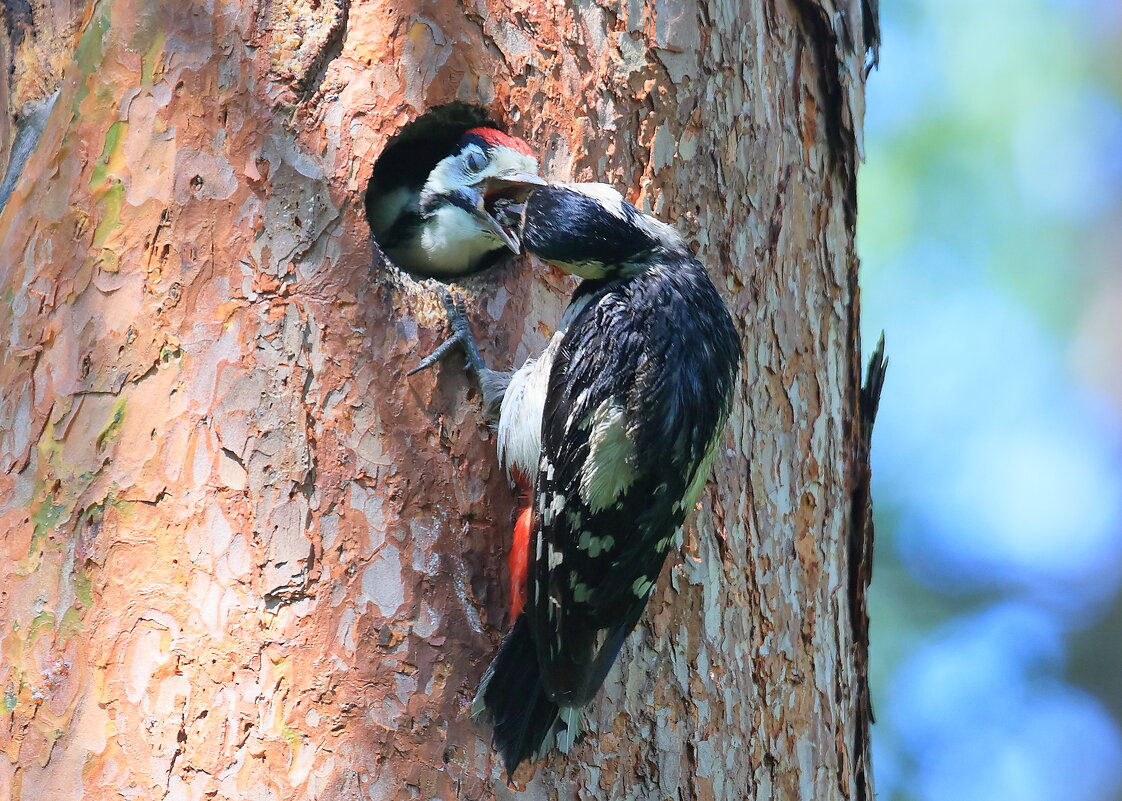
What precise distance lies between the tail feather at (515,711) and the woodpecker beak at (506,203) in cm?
99

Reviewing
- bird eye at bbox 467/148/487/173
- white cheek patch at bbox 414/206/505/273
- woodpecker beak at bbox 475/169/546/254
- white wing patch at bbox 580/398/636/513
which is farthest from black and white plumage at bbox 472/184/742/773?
white cheek patch at bbox 414/206/505/273

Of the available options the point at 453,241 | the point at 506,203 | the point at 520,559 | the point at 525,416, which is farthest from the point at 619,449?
the point at 453,241

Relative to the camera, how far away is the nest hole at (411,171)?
2588 millimetres

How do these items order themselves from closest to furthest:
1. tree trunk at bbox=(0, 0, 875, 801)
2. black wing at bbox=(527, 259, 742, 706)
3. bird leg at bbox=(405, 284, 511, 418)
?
tree trunk at bbox=(0, 0, 875, 801) → black wing at bbox=(527, 259, 742, 706) → bird leg at bbox=(405, 284, 511, 418)

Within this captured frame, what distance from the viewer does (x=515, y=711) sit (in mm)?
2156

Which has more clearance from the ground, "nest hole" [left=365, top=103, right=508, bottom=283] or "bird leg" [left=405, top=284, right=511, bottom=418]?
"nest hole" [left=365, top=103, right=508, bottom=283]

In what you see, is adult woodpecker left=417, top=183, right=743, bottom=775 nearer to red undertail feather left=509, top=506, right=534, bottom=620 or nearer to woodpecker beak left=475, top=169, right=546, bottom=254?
red undertail feather left=509, top=506, right=534, bottom=620

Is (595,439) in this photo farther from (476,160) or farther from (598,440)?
(476,160)

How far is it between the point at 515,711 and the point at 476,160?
1.34 m

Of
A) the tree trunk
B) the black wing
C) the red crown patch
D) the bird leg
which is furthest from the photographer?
the red crown patch

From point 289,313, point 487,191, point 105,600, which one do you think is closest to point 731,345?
point 487,191

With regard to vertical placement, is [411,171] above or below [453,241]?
above

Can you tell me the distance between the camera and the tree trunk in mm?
2123

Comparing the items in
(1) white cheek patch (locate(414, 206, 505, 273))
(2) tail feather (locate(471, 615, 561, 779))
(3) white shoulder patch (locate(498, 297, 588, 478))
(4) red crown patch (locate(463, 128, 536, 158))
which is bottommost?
(2) tail feather (locate(471, 615, 561, 779))
